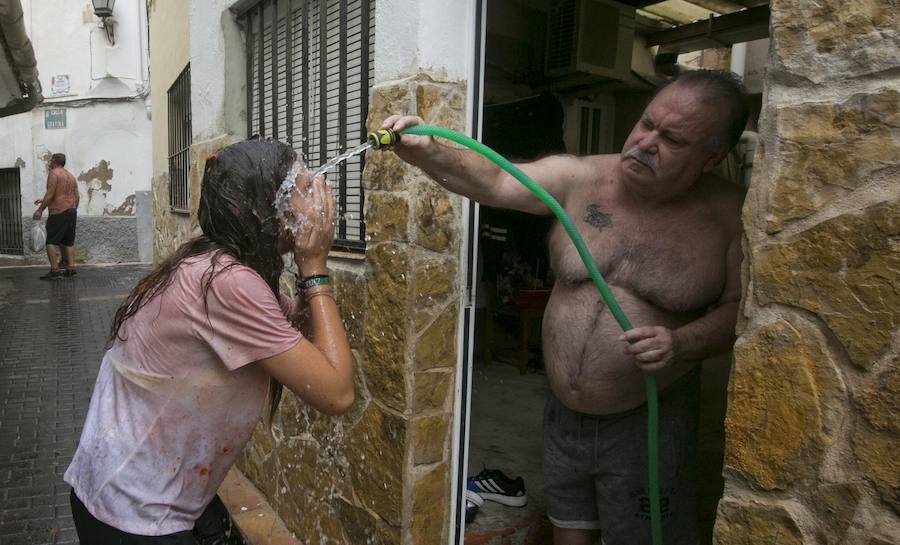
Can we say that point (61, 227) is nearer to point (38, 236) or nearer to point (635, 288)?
point (38, 236)

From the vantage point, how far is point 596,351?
6.97 feet

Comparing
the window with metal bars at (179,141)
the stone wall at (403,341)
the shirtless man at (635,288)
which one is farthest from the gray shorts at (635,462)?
the window with metal bars at (179,141)

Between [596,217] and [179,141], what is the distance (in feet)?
21.9

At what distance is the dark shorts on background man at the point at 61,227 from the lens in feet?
38.3

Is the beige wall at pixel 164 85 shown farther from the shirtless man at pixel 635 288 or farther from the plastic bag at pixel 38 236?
the plastic bag at pixel 38 236

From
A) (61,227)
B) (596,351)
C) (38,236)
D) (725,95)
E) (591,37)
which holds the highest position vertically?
(591,37)

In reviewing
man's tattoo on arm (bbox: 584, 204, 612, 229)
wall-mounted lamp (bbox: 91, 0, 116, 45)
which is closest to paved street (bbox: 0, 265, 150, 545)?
man's tattoo on arm (bbox: 584, 204, 612, 229)

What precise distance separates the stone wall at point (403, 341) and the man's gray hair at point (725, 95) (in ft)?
2.79

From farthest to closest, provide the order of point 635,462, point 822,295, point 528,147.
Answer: point 528,147, point 635,462, point 822,295

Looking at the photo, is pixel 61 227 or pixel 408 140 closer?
pixel 408 140

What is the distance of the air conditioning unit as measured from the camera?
5.10 m

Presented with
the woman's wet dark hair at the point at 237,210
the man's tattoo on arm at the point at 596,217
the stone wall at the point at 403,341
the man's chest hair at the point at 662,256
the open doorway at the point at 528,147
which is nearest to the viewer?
the woman's wet dark hair at the point at 237,210

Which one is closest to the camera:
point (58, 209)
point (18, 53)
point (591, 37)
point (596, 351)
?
point (596, 351)

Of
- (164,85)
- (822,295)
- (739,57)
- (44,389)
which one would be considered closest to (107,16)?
(164,85)
